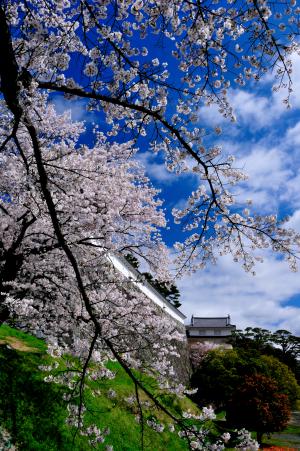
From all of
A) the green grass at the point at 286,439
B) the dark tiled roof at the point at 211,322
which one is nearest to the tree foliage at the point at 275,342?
the dark tiled roof at the point at 211,322

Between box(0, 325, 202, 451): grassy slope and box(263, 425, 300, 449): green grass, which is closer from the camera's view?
box(0, 325, 202, 451): grassy slope

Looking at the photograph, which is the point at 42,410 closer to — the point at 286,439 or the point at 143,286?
the point at 143,286

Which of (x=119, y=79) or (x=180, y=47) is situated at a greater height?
(x=180, y=47)

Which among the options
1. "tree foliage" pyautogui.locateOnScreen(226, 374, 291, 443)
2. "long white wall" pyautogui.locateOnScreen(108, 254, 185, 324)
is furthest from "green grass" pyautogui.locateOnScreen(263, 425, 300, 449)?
"long white wall" pyautogui.locateOnScreen(108, 254, 185, 324)

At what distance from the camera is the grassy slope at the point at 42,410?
Answer: 6.98 m

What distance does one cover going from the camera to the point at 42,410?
7.80 meters

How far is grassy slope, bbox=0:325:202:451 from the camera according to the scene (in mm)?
6984

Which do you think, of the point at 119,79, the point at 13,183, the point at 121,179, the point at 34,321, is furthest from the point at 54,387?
the point at 119,79

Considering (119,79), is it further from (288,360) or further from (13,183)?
(288,360)

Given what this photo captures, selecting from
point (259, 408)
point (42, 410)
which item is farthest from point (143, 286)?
point (42, 410)

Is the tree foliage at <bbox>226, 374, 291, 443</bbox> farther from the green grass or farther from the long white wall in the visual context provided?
the long white wall

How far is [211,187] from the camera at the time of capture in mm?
4582

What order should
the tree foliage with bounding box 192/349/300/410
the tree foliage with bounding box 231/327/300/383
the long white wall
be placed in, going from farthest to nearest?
the tree foliage with bounding box 231/327/300/383
the tree foliage with bounding box 192/349/300/410
the long white wall

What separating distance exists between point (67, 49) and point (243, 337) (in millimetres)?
52513
